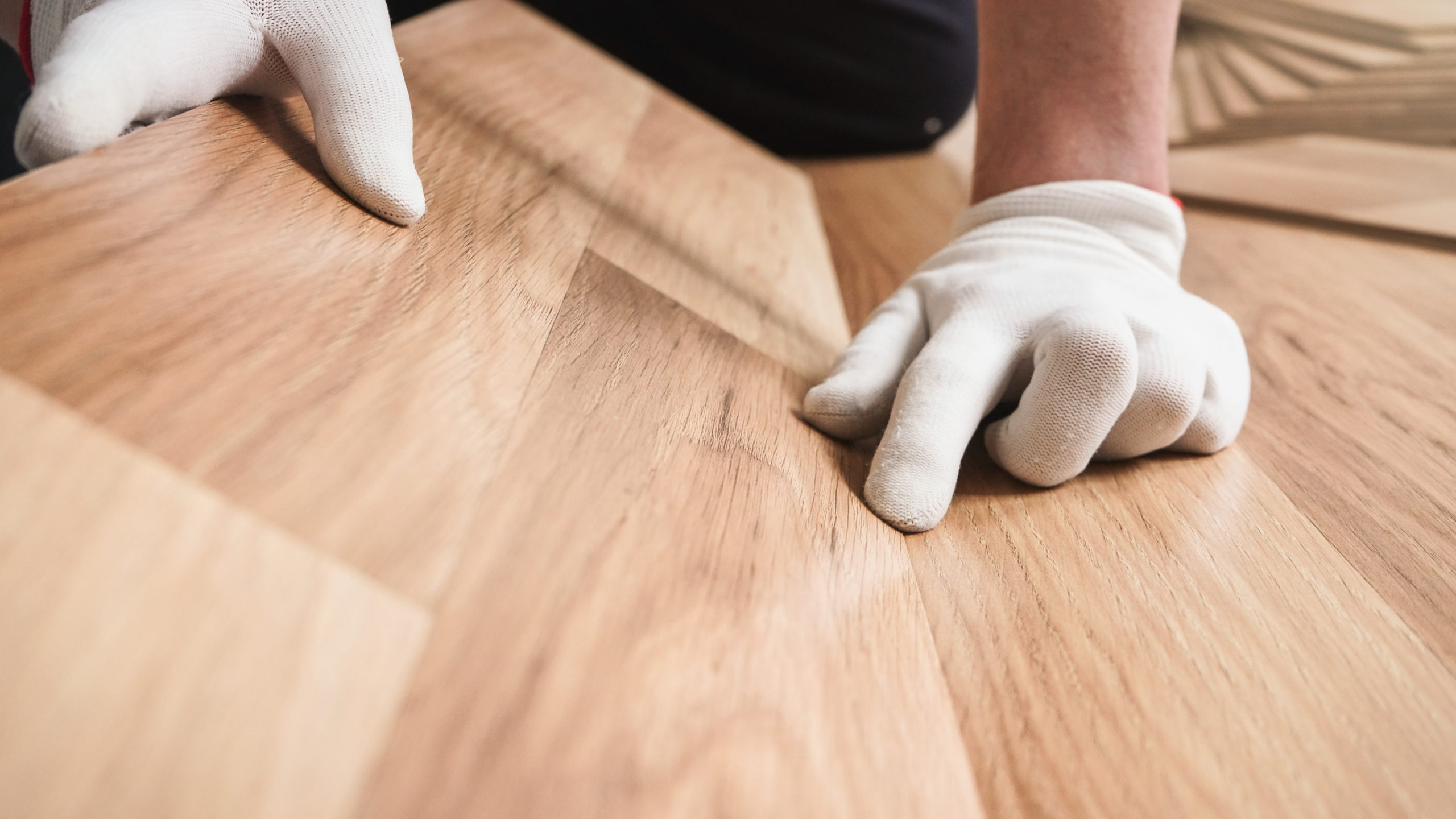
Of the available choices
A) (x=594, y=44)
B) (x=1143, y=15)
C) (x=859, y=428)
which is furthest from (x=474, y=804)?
(x=594, y=44)

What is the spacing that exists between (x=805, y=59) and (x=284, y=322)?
40.3 inches

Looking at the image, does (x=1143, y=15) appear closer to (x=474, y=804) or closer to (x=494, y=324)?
(x=494, y=324)

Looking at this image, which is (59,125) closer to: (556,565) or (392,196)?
(392,196)

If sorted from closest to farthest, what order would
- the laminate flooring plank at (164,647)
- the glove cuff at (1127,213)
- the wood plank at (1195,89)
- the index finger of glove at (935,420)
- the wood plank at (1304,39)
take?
the laminate flooring plank at (164,647) < the index finger of glove at (935,420) < the glove cuff at (1127,213) < the wood plank at (1304,39) < the wood plank at (1195,89)

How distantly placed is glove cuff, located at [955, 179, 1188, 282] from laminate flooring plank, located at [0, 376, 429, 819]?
49 cm

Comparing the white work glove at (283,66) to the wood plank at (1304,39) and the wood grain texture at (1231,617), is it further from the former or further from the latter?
the wood plank at (1304,39)

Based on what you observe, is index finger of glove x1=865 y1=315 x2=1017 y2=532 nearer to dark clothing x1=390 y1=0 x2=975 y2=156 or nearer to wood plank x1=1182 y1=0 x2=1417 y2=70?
dark clothing x1=390 y1=0 x2=975 y2=156

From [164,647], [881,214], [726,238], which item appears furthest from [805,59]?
[164,647]

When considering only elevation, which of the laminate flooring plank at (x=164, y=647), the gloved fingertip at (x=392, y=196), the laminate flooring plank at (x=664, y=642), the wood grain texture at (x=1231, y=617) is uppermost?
the gloved fingertip at (x=392, y=196)

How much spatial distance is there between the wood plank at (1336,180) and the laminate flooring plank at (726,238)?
54 cm

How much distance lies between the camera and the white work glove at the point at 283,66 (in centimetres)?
36

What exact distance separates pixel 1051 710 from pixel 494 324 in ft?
0.94

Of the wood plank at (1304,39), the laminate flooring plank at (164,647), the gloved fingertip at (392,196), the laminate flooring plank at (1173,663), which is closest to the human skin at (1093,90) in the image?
the laminate flooring plank at (1173,663)

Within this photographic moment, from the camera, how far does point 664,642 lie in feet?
0.93
